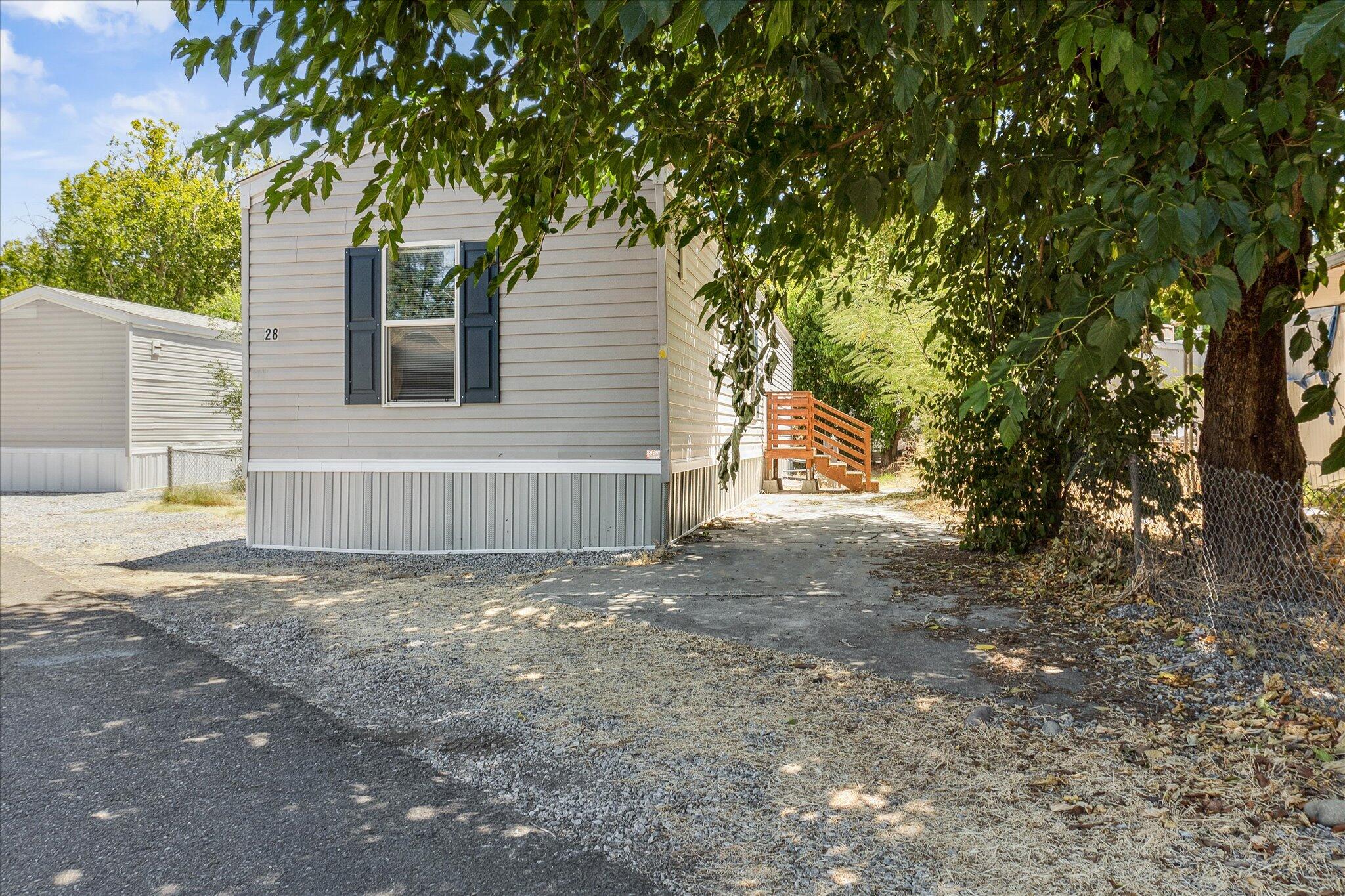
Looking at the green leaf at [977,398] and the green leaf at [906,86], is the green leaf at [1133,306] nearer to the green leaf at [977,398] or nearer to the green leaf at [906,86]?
the green leaf at [977,398]

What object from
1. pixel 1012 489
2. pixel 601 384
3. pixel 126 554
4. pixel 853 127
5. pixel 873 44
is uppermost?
pixel 853 127

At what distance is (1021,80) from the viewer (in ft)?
14.3

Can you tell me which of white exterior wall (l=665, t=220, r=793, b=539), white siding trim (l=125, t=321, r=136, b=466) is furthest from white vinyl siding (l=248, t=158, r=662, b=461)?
white siding trim (l=125, t=321, r=136, b=466)

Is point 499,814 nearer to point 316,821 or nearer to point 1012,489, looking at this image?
point 316,821

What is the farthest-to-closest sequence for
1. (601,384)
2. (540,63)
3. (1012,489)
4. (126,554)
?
(126,554), (601,384), (1012,489), (540,63)

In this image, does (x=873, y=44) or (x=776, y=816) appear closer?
(x=873, y=44)

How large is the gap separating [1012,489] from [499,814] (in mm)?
5232

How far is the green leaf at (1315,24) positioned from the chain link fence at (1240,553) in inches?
99.8

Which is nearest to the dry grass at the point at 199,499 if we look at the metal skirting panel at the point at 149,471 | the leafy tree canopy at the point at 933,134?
the metal skirting panel at the point at 149,471

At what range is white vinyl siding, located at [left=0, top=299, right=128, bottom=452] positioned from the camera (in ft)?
51.4

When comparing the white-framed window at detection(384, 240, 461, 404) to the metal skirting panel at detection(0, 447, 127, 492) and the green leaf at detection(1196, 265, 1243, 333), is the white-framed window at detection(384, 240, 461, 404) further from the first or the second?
the metal skirting panel at detection(0, 447, 127, 492)

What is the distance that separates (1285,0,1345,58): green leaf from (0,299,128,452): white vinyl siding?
58.1 ft

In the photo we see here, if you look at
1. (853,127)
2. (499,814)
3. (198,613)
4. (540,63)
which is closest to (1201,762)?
(499,814)

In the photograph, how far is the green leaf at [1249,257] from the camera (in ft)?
7.70
